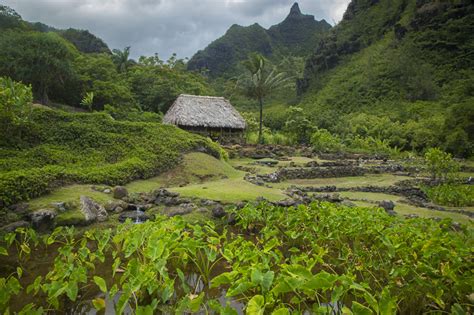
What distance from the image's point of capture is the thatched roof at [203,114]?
23797 millimetres

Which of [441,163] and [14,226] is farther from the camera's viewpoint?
[441,163]

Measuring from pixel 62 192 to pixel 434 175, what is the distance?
14279 millimetres

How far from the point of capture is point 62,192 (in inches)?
342

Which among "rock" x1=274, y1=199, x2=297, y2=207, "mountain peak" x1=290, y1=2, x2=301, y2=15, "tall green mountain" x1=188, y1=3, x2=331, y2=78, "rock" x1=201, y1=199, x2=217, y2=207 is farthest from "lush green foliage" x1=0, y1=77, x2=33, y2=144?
"mountain peak" x1=290, y1=2, x2=301, y2=15

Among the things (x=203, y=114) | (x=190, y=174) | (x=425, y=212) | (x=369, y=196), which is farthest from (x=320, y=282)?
(x=203, y=114)

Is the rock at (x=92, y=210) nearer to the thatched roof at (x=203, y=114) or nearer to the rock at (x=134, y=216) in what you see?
the rock at (x=134, y=216)

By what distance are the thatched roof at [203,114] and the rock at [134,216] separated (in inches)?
Answer: 618

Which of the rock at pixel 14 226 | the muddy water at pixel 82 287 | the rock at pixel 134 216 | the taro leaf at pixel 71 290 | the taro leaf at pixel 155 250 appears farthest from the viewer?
the rock at pixel 134 216

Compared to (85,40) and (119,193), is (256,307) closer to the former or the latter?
(119,193)

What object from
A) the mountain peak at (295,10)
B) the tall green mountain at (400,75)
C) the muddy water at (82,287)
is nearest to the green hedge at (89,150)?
the muddy water at (82,287)

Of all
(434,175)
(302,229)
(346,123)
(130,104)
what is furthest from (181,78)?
(302,229)

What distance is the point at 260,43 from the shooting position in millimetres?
92125

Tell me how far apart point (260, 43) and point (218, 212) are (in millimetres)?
90187

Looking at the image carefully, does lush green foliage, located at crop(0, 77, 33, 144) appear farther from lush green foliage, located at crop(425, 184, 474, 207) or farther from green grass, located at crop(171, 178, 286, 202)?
lush green foliage, located at crop(425, 184, 474, 207)
